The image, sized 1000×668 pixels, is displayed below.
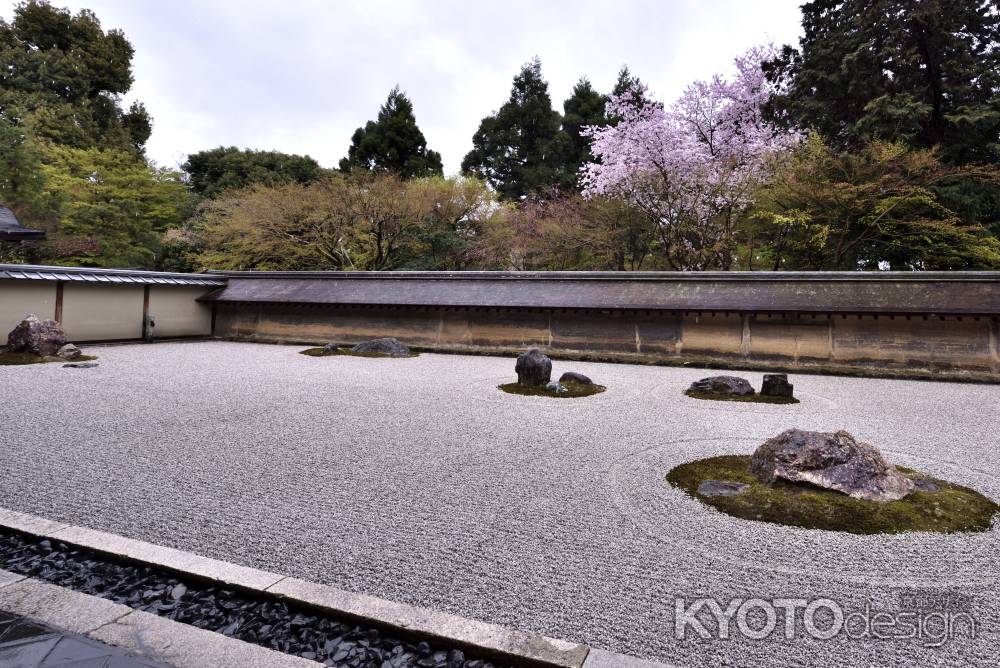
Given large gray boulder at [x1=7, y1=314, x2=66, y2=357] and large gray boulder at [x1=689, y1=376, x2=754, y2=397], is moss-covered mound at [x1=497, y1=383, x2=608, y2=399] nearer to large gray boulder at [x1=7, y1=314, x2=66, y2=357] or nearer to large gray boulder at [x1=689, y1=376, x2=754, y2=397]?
large gray boulder at [x1=689, y1=376, x2=754, y2=397]

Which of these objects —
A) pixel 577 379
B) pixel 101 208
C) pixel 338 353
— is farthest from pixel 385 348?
pixel 101 208

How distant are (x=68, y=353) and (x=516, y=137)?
83.2 ft

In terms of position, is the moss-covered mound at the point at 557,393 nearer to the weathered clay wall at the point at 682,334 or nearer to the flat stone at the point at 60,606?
the weathered clay wall at the point at 682,334

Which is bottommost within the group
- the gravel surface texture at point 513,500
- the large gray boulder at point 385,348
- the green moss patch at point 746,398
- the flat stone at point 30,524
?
the flat stone at point 30,524

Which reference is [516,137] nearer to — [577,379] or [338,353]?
[338,353]

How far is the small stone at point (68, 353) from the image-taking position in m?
10.1

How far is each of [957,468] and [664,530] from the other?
3.09 m

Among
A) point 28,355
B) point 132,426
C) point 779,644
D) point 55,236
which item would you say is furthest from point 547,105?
point 779,644

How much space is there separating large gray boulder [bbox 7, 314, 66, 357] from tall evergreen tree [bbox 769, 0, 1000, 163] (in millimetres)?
20253

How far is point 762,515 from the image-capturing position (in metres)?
3.27

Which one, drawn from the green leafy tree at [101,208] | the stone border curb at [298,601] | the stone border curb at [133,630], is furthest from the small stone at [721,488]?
the green leafy tree at [101,208]

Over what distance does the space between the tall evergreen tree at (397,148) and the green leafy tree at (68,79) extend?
11.4 metres

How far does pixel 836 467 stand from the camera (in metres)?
3.63

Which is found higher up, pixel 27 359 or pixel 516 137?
pixel 516 137
